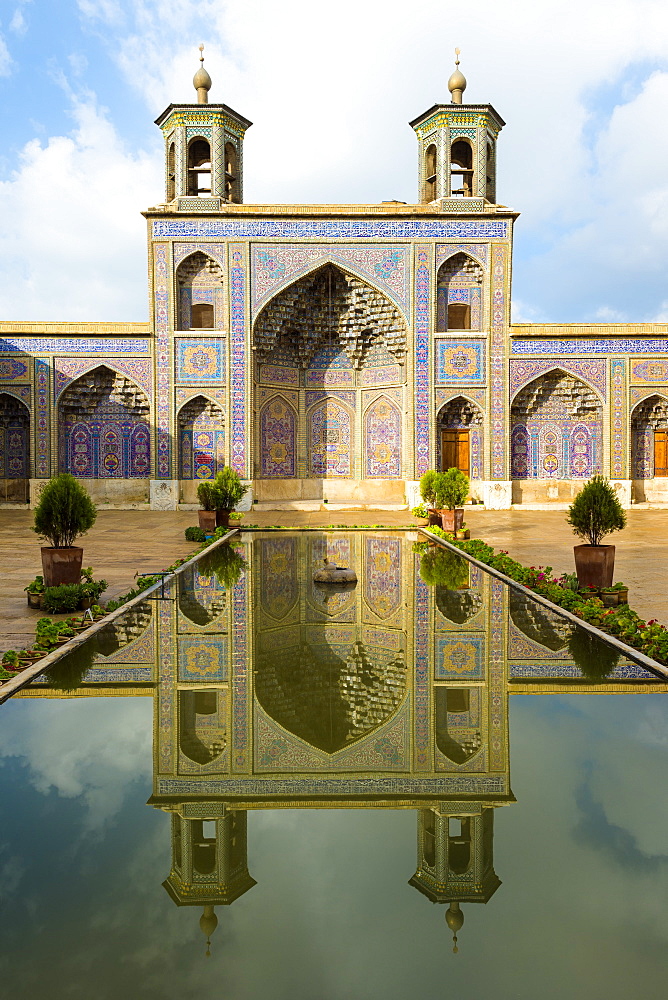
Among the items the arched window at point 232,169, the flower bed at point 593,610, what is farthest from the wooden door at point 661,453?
the arched window at point 232,169

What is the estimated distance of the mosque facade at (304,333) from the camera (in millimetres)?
16719

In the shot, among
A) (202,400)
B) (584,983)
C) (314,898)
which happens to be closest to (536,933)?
(584,983)

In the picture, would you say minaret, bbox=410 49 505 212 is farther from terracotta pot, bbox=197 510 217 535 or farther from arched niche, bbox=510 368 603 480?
terracotta pot, bbox=197 510 217 535

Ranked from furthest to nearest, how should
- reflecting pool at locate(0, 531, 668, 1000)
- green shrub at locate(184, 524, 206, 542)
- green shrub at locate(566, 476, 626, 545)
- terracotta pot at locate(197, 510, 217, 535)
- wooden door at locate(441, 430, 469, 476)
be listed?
wooden door at locate(441, 430, 469, 476)
terracotta pot at locate(197, 510, 217, 535)
green shrub at locate(184, 524, 206, 542)
green shrub at locate(566, 476, 626, 545)
reflecting pool at locate(0, 531, 668, 1000)

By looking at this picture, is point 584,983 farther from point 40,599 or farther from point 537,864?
point 40,599

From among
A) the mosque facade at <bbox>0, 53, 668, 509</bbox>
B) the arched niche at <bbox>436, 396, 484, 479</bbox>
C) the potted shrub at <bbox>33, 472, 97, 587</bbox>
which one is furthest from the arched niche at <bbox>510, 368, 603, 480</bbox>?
the potted shrub at <bbox>33, 472, 97, 587</bbox>

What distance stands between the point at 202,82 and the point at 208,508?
11.3 meters

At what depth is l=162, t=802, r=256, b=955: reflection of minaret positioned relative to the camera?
2115mm

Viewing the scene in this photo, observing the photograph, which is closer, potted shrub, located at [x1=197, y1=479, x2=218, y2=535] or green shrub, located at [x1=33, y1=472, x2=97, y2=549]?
green shrub, located at [x1=33, y1=472, x2=97, y2=549]

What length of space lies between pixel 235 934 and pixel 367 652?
2761 mm

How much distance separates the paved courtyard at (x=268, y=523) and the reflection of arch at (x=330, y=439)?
1.78 metres

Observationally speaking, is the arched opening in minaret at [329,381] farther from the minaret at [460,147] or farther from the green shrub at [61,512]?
the green shrub at [61,512]

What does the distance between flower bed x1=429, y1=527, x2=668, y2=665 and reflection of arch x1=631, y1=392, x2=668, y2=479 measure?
10.8 metres

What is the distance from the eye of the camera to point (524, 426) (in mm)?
17672
